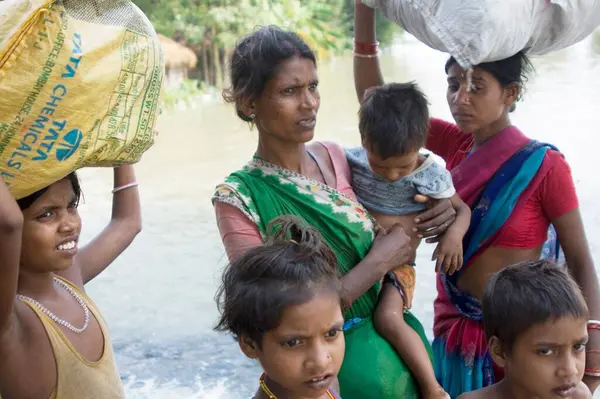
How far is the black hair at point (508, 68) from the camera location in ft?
7.71

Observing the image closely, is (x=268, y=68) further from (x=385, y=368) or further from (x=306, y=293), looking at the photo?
(x=385, y=368)

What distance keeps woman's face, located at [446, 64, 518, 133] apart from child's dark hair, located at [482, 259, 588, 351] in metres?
0.50

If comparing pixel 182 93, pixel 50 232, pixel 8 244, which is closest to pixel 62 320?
pixel 50 232

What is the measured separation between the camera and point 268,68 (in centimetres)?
212

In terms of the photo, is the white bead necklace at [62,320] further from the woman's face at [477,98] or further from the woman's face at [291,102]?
the woman's face at [477,98]

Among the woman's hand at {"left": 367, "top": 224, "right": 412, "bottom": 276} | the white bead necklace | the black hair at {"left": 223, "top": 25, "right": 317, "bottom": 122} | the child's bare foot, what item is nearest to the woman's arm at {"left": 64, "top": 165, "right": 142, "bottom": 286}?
the white bead necklace

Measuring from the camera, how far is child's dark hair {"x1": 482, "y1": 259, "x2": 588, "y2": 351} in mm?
2014

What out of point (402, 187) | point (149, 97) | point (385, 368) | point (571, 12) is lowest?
point (385, 368)

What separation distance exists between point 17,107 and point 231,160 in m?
9.32

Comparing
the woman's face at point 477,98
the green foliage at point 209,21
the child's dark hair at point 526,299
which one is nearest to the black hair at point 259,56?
the woman's face at point 477,98

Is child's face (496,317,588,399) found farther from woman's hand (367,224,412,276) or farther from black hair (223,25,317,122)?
black hair (223,25,317,122)

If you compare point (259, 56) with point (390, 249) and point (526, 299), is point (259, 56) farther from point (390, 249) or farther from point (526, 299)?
point (526, 299)

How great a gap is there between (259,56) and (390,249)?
2.09 feet

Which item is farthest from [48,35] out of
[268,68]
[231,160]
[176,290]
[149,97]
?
[231,160]
